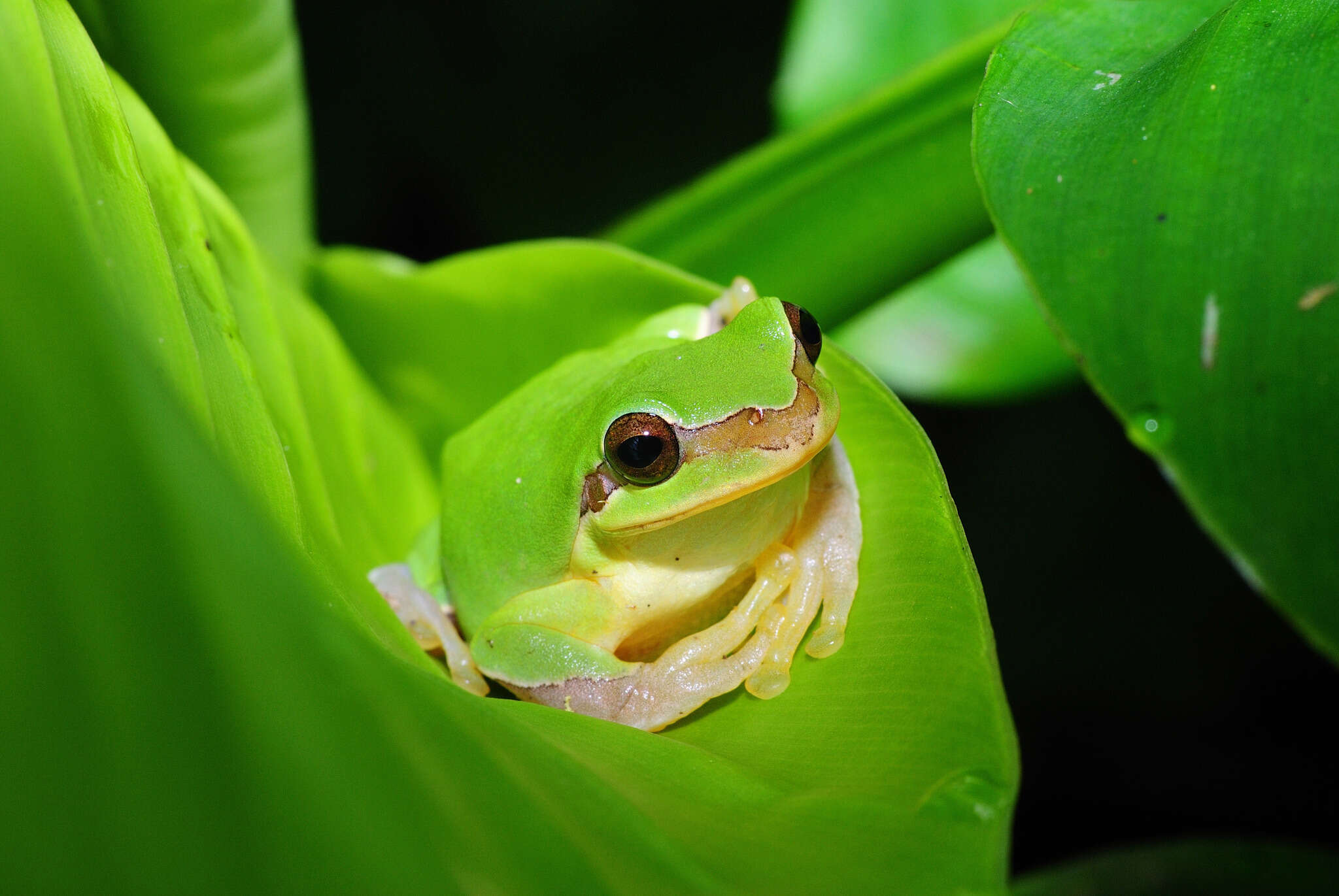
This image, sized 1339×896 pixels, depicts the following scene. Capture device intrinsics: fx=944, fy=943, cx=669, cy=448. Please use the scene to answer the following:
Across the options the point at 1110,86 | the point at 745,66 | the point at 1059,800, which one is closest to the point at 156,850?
the point at 1110,86

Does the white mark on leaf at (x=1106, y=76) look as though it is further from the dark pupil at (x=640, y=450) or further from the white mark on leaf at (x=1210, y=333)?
the dark pupil at (x=640, y=450)

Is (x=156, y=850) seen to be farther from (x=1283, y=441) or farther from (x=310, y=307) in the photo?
(x=310, y=307)

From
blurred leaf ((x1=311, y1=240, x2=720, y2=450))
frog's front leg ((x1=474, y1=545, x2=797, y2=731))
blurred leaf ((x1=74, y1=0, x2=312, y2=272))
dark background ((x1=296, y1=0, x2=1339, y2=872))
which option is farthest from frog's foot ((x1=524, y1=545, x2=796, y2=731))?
dark background ((x1=296, y1=0, x2=1339, y2=872))

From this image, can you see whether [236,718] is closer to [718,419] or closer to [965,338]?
[718,419]

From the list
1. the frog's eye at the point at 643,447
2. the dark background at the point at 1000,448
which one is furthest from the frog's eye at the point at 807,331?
the dark background at the point at 1000,448

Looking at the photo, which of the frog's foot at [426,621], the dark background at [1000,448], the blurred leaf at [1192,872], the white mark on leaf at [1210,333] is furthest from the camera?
the dark background at [1000,448]

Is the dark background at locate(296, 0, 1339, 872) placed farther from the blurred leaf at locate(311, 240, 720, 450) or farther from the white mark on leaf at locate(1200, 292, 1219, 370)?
the white mark on leaf at locate(1200, 292, 1219, 370)

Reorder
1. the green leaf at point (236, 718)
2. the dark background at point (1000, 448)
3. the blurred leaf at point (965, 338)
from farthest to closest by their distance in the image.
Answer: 1. the dark background at point (1000, 448)
2. the blurred leaf at point (965, 338)
3. the green leaf at point (236, 718)
